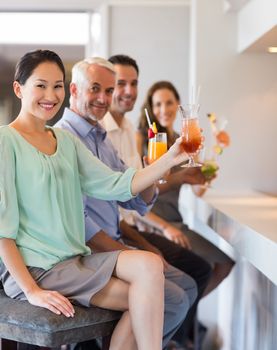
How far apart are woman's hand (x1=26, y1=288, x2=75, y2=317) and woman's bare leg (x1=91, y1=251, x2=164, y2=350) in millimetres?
99

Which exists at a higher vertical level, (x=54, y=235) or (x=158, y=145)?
(x=158, y=145)

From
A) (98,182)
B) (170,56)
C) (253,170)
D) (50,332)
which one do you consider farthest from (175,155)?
(170,56)

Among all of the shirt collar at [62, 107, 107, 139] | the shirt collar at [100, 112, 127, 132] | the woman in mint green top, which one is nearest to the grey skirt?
the woman in mint green top

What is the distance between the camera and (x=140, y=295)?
168 cm

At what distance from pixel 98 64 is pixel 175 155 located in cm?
68

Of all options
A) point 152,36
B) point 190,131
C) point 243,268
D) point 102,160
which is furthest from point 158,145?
point 152,36

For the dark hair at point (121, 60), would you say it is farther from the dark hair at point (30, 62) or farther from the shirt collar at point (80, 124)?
the dark hair at point (30, 62)

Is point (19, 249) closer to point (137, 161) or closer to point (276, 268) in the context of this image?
point (276, 268)

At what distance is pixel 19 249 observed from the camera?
69.6 inches

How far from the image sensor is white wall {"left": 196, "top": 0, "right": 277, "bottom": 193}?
4016 millimetres

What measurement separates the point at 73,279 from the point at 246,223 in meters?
0.88

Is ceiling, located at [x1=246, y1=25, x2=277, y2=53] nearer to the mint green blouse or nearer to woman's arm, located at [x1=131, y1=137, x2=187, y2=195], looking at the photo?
woman's arm, located at [x1=131, y1=137, x2=187, y2=195]

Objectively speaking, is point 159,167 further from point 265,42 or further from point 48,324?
point 265,42

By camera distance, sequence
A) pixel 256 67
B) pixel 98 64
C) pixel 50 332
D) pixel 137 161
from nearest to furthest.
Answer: pixel 50 332, pixel 98 64, pixel 137 161, pixel 256 67
